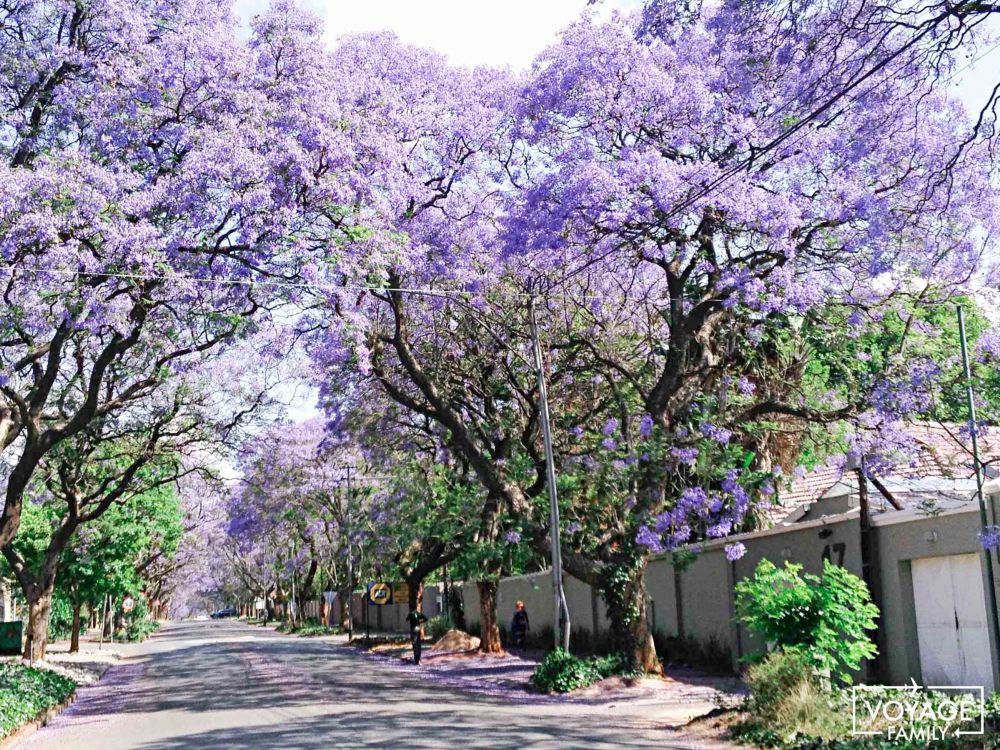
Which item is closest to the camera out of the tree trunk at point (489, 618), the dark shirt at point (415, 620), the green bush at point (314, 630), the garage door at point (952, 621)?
the garage door at point (952, 621)

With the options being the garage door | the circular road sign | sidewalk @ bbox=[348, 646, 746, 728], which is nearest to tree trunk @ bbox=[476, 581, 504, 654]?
sidewalk @ bbox=[348, 646, 746, 728]

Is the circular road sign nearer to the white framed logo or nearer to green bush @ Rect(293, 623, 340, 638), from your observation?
green bush @ Rect(293, 623, 340, 638)

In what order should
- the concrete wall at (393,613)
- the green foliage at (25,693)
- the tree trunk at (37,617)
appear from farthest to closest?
the concrete wall at (393,613) < the tree trunk at (37,617) < the green foliage at (25,693)

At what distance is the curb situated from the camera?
1492 centimetres

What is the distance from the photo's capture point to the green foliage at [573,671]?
20109 millimetres

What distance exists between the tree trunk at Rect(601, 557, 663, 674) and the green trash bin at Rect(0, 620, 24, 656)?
22847mm

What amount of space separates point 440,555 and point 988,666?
2297 cm

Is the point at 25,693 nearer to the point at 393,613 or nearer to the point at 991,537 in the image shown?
the point at 991,537

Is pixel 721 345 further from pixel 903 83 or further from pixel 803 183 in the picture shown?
pixel 903 83

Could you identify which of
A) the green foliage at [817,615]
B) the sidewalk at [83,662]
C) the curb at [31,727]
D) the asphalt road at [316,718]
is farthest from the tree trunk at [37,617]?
the green foliage at [817,615]

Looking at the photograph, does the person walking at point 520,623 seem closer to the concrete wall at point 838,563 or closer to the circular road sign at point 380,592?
the concrete wall at point 838,563

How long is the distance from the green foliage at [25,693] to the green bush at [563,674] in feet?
29.9

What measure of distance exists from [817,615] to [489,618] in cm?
1842

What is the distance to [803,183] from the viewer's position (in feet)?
58.8
